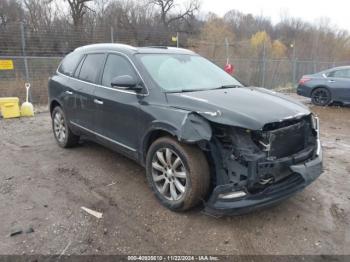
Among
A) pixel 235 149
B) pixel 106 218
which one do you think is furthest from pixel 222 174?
pixel 106 218

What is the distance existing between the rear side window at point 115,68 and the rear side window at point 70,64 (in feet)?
3.35

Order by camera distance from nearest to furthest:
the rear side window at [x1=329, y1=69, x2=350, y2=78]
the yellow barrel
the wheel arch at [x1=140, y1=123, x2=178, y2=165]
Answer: the wheel arch at [x1=140, y1=123, x2=178, y2=165] → the yellow barrel → the rear side window at [x1=329, y1=69, x2=350, y2=78]

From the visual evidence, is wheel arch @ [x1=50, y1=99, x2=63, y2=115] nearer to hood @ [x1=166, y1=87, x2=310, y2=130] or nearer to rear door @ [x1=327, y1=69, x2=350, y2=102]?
hood @ [x1=166, y1=87, x2=310, y2=130]

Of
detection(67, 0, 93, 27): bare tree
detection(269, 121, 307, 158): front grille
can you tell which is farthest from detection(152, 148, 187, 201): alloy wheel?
detection(67, 0, 93, 27): bare tree

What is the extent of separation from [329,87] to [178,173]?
944 cm

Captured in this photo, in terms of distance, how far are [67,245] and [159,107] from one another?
1.68 meters

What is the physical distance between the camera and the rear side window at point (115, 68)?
4057 mm

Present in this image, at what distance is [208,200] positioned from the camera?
313 cm

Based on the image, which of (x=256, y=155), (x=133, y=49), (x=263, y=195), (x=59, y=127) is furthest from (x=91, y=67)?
(x=263, y=195)

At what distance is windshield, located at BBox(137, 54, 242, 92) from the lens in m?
3.85

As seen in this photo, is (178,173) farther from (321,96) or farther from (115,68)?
(321,96)

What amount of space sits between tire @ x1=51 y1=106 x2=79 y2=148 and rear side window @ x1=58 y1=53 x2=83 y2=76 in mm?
685

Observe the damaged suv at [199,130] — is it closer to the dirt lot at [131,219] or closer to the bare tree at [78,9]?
the dirt lot at [131,219]

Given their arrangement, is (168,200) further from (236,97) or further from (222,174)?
(236,97)
